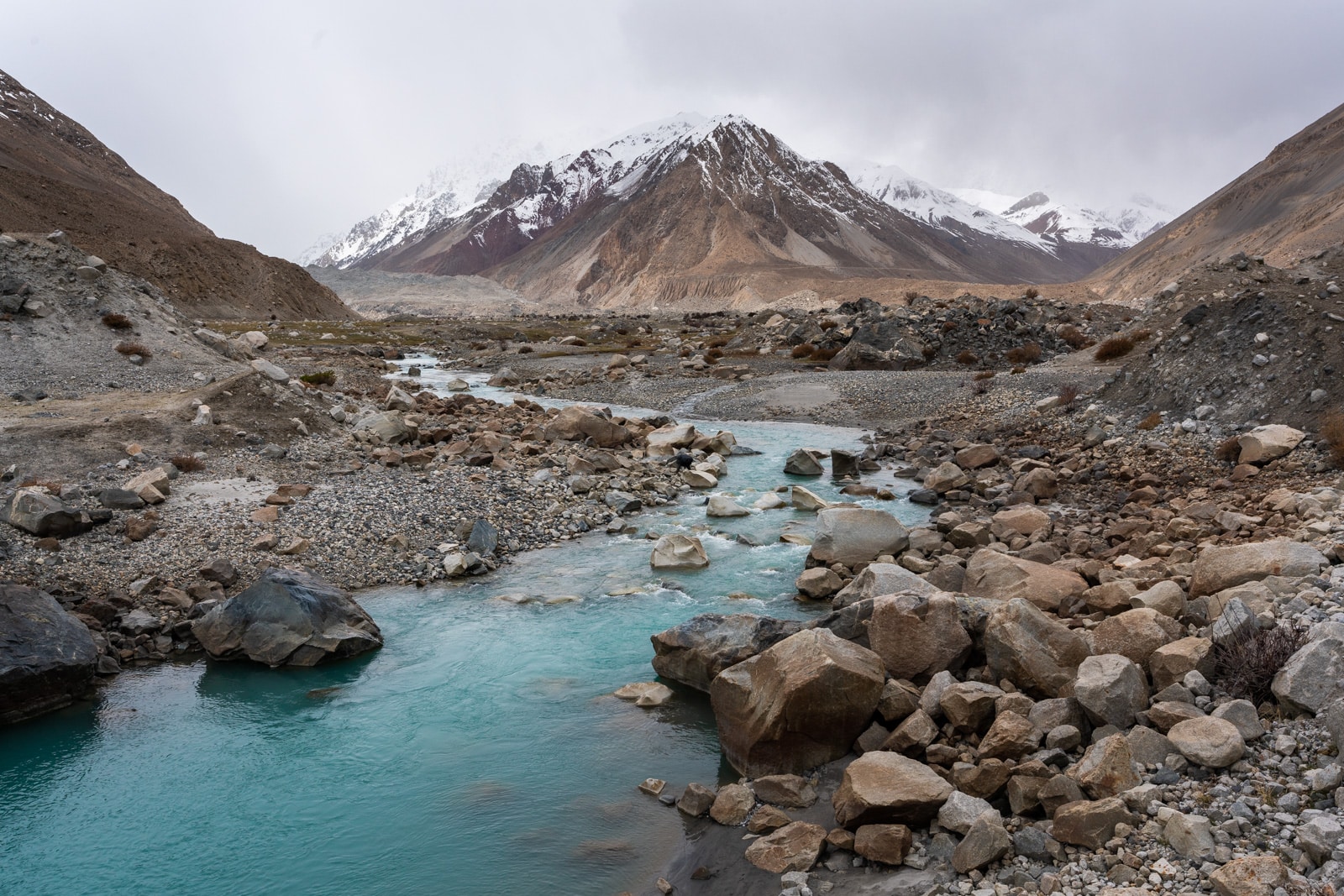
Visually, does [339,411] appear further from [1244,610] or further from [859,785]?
[1244,610]

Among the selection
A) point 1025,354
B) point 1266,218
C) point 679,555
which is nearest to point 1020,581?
point 679,555

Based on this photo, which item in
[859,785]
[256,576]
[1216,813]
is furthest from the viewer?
[256,576]

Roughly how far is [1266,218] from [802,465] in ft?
516

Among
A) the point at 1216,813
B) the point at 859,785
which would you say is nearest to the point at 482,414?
the point at 859,785

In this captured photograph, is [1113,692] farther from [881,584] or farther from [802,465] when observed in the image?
[802,465]

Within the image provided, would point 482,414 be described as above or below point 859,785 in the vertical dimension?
above

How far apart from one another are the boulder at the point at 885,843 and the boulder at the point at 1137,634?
3640mm

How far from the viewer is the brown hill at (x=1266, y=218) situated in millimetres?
116750

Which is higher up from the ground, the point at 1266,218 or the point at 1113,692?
the point at 1266,218

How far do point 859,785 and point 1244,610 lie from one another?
15.9 feet

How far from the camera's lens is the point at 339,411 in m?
27.6

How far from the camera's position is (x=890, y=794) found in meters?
8.22

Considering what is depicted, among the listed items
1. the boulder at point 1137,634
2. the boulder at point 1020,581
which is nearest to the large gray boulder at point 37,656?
the boulder at point 1020,581

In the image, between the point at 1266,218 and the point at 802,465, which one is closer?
the point at 802,465
